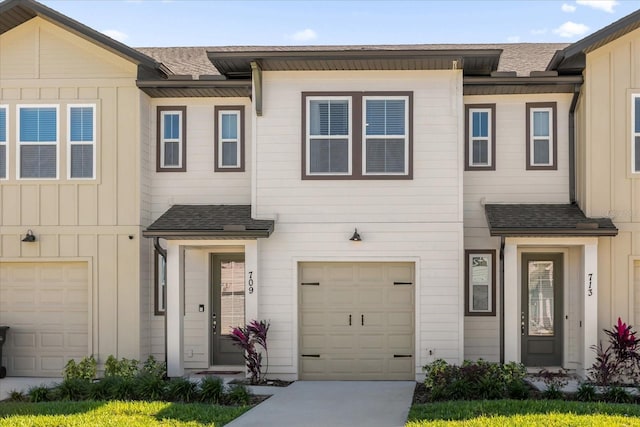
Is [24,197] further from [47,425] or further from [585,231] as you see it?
[585,231]

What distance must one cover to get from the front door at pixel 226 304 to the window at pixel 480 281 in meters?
4.58

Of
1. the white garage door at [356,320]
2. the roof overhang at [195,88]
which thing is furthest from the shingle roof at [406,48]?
the white garage door at [356,320]

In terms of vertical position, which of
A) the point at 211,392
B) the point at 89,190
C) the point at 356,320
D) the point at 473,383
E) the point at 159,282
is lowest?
the point at 211,392

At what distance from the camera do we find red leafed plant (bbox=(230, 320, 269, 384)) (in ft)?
48.5

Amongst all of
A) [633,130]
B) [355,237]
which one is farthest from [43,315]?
[633,130]

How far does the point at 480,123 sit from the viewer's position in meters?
16.3

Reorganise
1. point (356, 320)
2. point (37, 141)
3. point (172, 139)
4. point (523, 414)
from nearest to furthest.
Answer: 1. point (523, 414)
2. point (356, 320)
3. point (37, 141)
4. point (172, 139)

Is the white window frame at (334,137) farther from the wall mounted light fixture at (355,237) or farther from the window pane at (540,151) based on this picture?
the window pane at (540,151)

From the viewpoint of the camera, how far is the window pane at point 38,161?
1611 centimetres

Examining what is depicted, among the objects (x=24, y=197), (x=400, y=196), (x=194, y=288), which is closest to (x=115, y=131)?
(x=24, y=197)

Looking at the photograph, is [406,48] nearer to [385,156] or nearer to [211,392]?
[385,156]

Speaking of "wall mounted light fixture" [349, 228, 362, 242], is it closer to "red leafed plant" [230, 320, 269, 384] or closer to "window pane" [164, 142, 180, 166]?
"red leafed plant" [230, 320, 269, 384]

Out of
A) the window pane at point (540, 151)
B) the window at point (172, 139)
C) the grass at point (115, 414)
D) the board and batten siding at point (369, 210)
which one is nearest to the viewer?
the grass at point (115, 414)

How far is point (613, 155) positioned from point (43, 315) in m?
11.5
